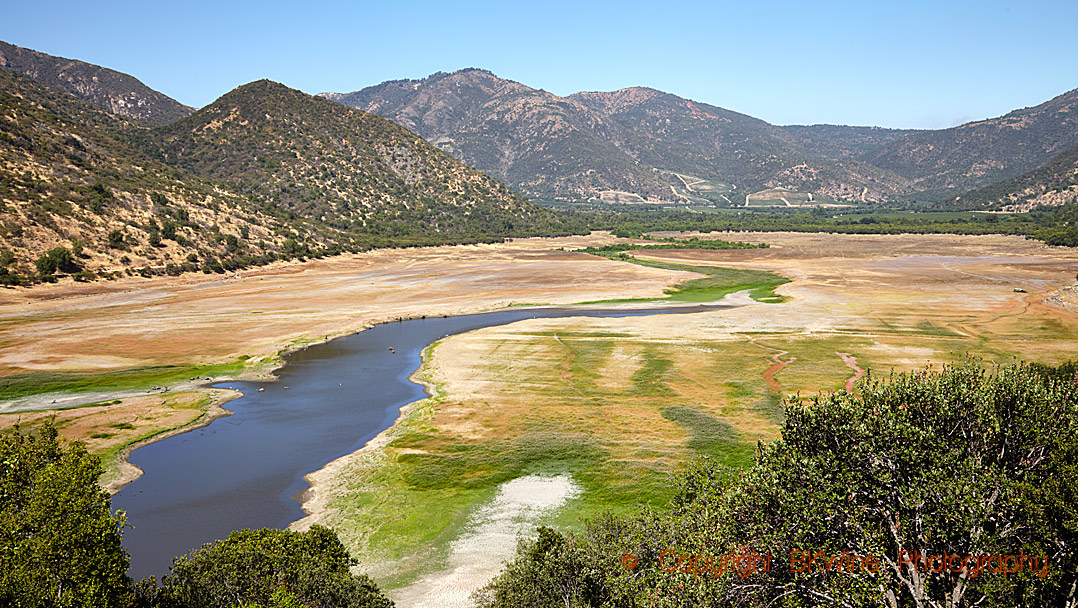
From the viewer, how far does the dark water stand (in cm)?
3183

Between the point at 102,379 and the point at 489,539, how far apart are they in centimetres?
4580

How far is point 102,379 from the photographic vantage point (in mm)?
57594

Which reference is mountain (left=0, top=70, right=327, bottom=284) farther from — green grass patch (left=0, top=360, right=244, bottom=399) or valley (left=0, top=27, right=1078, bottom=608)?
green grass patch (left=0, top=360, right=244, bottom=399)

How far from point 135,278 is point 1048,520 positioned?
126 m

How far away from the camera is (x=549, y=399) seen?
5103cm

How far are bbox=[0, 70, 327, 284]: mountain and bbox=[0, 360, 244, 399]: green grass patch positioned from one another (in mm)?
49999

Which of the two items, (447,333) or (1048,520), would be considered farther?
(447,333)

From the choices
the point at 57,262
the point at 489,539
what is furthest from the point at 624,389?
the point at 57,262

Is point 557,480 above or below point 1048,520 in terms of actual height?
below

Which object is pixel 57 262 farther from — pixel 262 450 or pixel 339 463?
pixel 339 463

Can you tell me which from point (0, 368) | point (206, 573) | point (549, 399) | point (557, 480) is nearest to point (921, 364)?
point (549, 399)

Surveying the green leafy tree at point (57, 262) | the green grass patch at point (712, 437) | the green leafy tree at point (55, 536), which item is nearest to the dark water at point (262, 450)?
the green leafy tree at point (55, 536)

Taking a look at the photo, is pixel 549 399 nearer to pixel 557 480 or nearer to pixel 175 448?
pixel 557 480

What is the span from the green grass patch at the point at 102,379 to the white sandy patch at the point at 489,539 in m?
38.5
